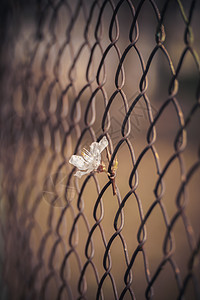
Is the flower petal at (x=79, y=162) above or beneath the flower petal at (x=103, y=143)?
beneath

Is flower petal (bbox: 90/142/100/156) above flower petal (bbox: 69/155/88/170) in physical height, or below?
above

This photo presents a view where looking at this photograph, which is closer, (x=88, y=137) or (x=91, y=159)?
(x=91, y=159)

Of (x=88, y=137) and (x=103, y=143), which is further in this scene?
(x=88, y=137)

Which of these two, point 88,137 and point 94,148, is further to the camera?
point 88,137

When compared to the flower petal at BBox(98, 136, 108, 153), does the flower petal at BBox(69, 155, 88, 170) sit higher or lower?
lower
